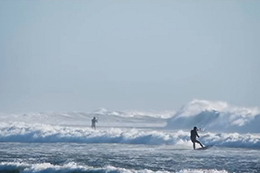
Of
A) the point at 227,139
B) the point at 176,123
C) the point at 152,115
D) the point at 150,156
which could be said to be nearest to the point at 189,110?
the point at 176,123

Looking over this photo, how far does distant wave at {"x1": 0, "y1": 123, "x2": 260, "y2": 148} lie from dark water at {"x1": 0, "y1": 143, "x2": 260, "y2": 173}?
185 cm

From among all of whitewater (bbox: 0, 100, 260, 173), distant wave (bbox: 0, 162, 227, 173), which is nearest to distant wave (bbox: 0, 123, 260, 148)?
whitewater (bbox: 0, 100, 260, 173)

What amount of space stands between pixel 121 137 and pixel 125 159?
32.0ft

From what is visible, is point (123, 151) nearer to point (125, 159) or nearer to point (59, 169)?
point (125, 159)

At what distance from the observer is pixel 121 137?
1357 inches

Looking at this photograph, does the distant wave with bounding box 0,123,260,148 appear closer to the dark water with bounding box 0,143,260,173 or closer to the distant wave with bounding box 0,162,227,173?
the dark water with bounding box 0,143,260,173

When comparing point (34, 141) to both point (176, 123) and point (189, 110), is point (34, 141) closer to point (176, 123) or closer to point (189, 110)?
point (176, 123)

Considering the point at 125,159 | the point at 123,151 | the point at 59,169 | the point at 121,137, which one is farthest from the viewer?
the point at 121,137

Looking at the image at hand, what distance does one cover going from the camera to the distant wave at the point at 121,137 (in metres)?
30.8

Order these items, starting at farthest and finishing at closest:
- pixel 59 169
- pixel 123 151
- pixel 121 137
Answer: pixel 121 137 → pixel 123 151 → pixel 59 169

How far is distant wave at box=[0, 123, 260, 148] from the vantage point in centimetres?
3077

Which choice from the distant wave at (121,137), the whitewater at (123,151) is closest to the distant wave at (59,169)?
the whitewater at (123,151)

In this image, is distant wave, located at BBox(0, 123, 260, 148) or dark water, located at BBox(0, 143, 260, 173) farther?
distant wave, located at BBox(0, 123, 260, 148)

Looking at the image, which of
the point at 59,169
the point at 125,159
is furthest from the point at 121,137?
the point at 59,169
